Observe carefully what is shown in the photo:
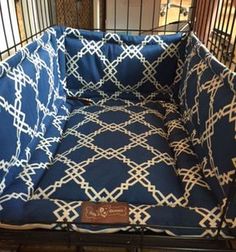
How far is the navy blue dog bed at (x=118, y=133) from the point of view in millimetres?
749

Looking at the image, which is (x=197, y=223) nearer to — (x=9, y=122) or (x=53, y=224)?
(x=53, y=224)

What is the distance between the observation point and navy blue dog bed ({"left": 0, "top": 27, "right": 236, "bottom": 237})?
0.75 metres

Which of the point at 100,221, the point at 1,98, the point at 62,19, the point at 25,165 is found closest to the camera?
the point at 100,221

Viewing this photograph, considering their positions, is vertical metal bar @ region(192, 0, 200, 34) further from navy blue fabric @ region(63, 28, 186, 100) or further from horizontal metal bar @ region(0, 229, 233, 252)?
horizontal metal bar @ region(0, 229, 233, 252)

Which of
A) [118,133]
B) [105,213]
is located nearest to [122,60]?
[118,133]

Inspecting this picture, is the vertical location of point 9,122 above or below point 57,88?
above

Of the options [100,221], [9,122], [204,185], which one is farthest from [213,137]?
[9,122]

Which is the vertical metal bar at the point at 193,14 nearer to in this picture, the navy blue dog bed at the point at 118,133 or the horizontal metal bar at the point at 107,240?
the navy blue dog bed at the point at 118,133

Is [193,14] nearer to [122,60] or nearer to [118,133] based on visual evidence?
[122,60]

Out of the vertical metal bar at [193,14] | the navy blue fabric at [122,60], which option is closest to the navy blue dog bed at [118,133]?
the navy blue fabric at [122,60]

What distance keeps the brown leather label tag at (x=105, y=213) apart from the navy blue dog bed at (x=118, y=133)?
0.05 ft

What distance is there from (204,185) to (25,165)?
2.10 feet

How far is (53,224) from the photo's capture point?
697 mm

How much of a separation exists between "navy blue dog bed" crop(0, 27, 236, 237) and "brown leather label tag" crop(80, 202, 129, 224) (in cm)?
2
